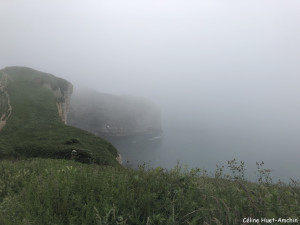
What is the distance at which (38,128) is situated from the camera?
58875 mm

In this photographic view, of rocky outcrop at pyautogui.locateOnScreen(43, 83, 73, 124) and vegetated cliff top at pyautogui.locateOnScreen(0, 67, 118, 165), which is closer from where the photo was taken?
vegetated cliff top at pyautogui.locateOnScreen(0, 67, 118, 165)

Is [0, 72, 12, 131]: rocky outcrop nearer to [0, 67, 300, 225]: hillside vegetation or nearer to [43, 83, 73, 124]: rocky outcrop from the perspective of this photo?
[43, 83, 73, 124]: rocky outcrop

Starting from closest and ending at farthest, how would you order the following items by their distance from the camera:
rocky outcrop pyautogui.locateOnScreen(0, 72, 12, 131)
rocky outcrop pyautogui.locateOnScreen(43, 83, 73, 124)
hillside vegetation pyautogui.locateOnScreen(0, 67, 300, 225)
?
hillside vegetation pyautogui.locateOnScreen(0, 67, 300, 225) → rocky outcrop pyautogui.locateOnScreen(0, 72, 12, 131) → rocky outcrop pyautogui.locateOnScreen(43, 83, 73, 124)

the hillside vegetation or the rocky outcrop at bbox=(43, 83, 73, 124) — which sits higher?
the rocky outcrop at bbox=(43, 83, 73, 124)

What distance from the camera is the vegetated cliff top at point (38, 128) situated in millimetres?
43375

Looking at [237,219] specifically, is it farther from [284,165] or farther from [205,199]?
[284,165]

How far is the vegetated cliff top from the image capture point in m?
43.4

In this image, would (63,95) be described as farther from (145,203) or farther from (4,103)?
(145,203)

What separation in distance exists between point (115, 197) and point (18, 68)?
135m

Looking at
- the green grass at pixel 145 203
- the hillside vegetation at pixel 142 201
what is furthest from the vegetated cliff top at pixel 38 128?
the green grass at pixel 145 203

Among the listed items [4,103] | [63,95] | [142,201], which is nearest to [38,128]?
[4,103]

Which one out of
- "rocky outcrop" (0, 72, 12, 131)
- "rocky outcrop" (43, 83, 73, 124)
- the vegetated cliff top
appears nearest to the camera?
the vegetated cliff top

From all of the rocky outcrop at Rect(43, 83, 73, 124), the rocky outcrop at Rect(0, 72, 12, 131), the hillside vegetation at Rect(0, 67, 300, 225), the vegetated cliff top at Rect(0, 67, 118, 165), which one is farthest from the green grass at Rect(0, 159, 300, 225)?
the rocky outcrop at Rect(43, 83, 73, 124)

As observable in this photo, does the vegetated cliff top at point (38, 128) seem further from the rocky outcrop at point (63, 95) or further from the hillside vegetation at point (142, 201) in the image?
the hillside vegetation at point (142, 201)
